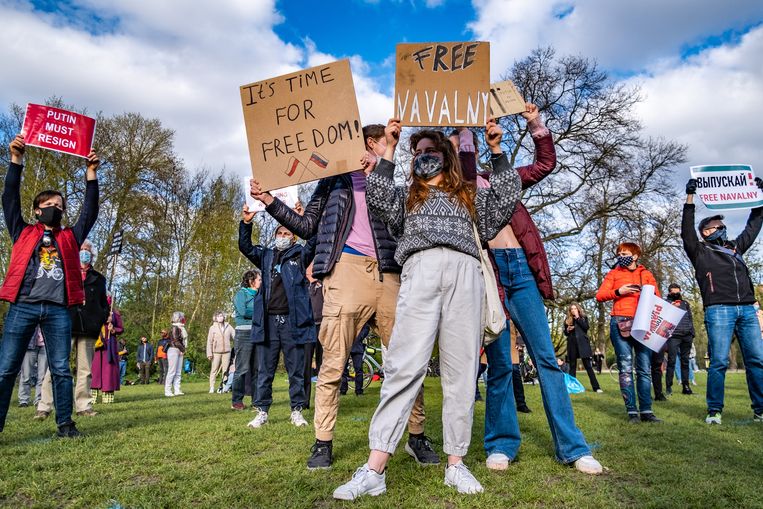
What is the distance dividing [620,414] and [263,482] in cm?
518

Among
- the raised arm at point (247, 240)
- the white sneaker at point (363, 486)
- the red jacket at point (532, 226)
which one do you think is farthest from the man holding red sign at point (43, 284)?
the red jacket at point (532, 226)

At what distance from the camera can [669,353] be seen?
11.6m

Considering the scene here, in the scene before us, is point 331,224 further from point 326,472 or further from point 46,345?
point 46,345

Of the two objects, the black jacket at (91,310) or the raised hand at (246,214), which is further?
the black jacket at (91,310)

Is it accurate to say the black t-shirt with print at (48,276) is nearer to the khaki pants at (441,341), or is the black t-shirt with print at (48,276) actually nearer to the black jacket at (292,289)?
the black jacket at (292,289)

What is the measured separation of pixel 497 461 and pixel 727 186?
198 inches

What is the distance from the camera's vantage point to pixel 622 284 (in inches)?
246

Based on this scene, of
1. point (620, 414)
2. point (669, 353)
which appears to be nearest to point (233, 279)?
point (669, 353)

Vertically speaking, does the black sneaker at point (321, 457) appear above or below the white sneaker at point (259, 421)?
above

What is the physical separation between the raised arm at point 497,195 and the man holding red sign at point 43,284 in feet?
12.8

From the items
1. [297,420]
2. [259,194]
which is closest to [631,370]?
[297,420]

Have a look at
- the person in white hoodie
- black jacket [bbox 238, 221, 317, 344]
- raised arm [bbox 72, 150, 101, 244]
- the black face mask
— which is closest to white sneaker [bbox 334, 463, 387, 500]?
black jacket [bbox 238, 221, 317, 344]

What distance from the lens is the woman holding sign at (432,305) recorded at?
2.92 m

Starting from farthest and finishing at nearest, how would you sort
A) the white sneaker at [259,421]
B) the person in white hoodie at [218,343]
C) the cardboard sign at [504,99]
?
the person in white hoodie at [218,343], the white sneaker at [259,421], the cardboard sign at [504,99]
